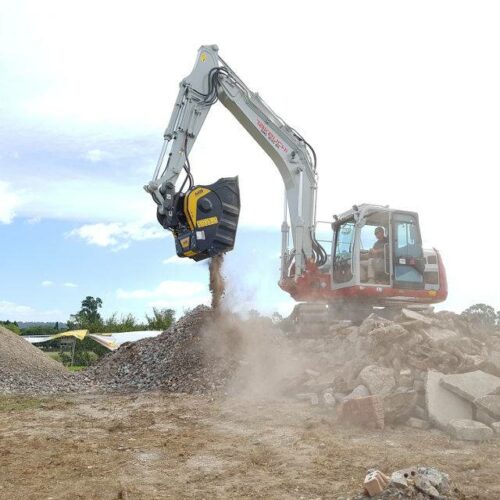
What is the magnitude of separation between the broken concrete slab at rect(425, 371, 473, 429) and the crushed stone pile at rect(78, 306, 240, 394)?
13.7 feet

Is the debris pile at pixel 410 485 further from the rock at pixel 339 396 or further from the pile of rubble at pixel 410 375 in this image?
the rock at pixel 339 396

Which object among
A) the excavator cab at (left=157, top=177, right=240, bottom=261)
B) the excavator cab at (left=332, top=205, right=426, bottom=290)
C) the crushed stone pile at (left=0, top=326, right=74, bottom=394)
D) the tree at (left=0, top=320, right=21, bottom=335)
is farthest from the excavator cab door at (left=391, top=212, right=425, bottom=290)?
the tree at (left=0, top=320, right=21, bottom=335)

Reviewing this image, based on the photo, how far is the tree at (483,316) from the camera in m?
12.1

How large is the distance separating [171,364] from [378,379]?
510 centimetres

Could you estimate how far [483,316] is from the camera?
12727 millimetres

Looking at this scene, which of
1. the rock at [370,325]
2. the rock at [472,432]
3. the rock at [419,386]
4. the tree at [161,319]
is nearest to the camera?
the rock at [472,432]

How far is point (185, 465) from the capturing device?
233 inches

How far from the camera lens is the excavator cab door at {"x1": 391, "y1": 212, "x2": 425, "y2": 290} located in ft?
42.1

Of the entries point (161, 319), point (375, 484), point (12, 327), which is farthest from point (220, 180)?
point (12, 327)

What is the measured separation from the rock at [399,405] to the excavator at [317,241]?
4.60m

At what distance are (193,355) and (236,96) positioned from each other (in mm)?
5718

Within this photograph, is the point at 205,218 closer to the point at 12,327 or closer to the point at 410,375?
the point at 410,375

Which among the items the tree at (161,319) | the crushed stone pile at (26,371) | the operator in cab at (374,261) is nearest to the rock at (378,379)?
the operator in cab at (374,261)

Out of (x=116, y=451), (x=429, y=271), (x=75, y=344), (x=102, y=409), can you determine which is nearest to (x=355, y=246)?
(x=429, y=271)
